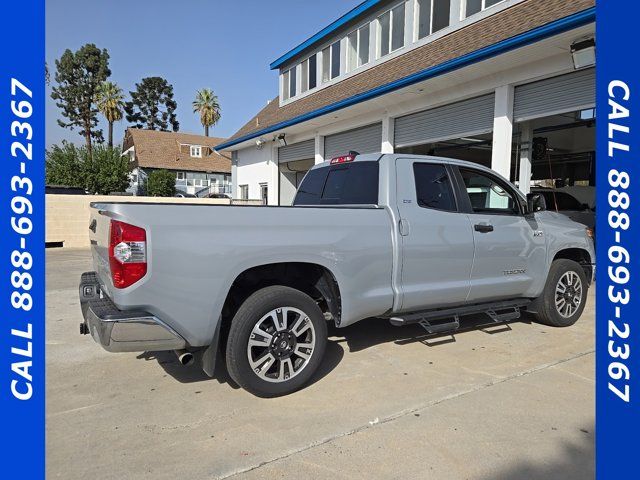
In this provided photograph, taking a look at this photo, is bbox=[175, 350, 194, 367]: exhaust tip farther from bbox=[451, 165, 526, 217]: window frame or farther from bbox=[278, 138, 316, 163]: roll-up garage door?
bbox=[278, 138, 316, 163]: roll-up garage door

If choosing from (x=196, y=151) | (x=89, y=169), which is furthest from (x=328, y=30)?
(x=196, y=151)

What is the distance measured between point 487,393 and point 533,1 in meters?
8.81

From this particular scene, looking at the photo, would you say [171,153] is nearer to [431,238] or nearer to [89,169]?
[89,169]

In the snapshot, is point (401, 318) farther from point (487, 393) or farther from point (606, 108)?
point (606, 108)

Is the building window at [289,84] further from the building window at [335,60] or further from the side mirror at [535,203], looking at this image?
the side mirror at [535,203]

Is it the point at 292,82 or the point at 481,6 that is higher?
the point at 292,82

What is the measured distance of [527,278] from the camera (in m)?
5.13

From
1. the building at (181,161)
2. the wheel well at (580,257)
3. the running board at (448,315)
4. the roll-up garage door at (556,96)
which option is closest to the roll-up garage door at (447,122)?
the roll-up garage door at (556,96)

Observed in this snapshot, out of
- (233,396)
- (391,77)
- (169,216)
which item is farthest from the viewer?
(391,77)

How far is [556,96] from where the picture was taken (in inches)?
323

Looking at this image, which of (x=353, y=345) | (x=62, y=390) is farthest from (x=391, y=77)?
(x=62, y=390)

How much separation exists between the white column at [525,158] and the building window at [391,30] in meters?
5.04

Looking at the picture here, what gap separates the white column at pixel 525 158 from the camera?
9469 millimetres

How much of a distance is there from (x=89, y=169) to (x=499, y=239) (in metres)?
33.3
